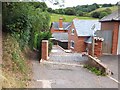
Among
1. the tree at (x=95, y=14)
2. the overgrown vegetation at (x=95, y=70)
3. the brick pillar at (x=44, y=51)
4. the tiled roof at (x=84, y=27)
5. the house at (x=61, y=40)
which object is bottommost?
the house at (x=61, y=40)

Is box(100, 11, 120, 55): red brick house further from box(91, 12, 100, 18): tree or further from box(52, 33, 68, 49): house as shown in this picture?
box(91, 12, 100, 18): tree

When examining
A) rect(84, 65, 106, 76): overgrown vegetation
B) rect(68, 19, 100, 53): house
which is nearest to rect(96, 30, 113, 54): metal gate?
rect(84, 65, 106, 76): overgrown vegetation

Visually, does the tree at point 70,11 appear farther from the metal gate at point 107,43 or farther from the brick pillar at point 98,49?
the brick pillar at point 98,49

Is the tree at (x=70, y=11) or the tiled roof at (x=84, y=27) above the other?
the tree at (x=70, y=11)

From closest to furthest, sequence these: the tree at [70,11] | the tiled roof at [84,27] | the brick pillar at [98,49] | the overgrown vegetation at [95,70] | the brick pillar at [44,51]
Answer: the overgrown vegetation at [95,70] → the brick pillar at [44,51] → the brick pillar at [98,49] → the tiled roof at [84,27] → the tree at [70,11]

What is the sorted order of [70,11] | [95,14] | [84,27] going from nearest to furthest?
[84,27]
[95,14]
[70,11]

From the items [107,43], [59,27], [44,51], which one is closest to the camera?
[44,51]

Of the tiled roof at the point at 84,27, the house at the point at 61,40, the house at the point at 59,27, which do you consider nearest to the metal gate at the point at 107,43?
the tiled roof at the point at 84,27

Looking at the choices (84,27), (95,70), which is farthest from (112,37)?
(84,27)

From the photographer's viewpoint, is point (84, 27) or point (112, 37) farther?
point (84, 27)

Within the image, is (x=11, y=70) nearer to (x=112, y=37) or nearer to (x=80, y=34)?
(x=112, y=37)

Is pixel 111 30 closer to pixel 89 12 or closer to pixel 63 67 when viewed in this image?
pixel 63 67

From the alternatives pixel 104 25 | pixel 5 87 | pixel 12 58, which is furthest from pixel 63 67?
pixel 104 25

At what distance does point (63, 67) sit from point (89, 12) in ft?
165
